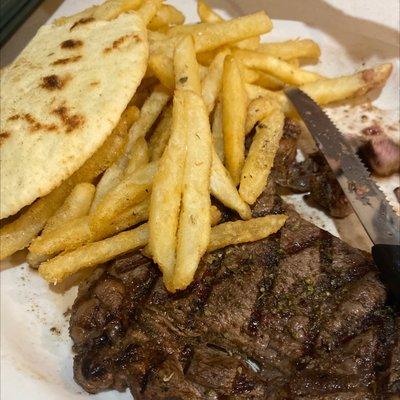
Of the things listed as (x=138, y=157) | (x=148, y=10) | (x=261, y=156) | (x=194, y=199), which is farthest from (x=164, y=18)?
(x=194, y=199)

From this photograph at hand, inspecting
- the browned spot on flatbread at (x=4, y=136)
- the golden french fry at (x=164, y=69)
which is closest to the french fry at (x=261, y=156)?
the golden french fry at (x=164, y=69)

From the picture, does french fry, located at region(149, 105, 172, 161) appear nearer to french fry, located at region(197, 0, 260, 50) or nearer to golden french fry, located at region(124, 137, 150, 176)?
golden french fry, located at region(124, 137, 150, 176)

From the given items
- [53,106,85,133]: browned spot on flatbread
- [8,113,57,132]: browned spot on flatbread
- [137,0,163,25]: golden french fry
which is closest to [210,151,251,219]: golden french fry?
[53,106,85,133]: browned spot on flatbread

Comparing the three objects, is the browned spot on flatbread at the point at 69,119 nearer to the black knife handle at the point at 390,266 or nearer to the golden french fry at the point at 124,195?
the golden french fry at the point at 124,195

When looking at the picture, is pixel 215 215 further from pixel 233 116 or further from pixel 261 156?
pixel 233 116

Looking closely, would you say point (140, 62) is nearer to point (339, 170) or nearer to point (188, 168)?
point (188, 168)

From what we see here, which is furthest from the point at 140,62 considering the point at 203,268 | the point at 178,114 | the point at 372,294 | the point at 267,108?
the point at 372,294
